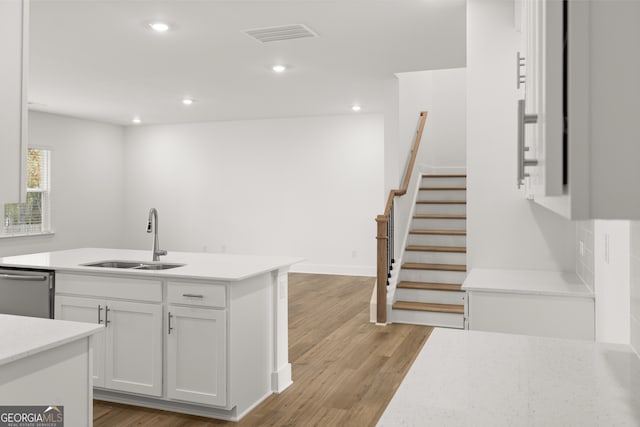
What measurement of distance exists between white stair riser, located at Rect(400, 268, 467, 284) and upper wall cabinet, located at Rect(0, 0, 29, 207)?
4532 millimetres

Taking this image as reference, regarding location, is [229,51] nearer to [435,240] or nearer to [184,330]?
[184,330]

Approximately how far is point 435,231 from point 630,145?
5.42 m

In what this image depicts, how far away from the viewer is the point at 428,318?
5.13 metres

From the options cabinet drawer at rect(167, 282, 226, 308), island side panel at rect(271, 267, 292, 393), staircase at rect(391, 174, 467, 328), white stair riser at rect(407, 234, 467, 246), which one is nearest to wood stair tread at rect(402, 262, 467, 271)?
staircase at rect(391, 174, 467, 328)

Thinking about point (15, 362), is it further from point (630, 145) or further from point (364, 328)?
point (364, 328)

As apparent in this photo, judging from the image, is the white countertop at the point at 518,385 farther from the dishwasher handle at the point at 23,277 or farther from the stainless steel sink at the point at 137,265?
the dishwasher handle at the point at 23,277

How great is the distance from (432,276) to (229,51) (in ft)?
10.0

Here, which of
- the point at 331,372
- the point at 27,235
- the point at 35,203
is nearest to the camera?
the point at 331,372

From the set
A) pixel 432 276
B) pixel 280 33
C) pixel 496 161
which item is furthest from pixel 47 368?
pixel 432 276

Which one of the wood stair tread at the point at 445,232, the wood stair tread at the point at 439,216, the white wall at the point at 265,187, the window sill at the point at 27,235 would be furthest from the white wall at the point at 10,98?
the window sill at the point at 27,235

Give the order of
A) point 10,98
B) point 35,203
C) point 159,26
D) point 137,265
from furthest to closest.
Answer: point 35,203
point 159,26
point 137,265
point 10,98

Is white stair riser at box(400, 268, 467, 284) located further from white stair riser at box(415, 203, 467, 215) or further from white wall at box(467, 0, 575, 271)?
white wall at box(467, 0, 575, 271)

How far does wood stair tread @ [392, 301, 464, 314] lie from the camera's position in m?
5.00

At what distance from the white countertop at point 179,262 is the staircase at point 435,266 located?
6.68 feet
